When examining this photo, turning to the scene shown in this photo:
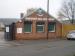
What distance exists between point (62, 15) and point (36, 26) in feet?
115

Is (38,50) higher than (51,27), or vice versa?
(51,27)

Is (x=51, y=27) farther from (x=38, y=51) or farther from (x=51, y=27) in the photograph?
(x=38, y=51)

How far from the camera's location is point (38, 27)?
44.9m

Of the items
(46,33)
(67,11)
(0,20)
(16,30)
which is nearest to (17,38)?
(16,30)

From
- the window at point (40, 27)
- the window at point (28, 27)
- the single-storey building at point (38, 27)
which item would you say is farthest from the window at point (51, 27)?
the window at point (28, 27)

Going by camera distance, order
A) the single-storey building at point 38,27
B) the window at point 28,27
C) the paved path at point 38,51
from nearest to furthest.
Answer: the paved path at point 38,51 → the single-storey building at point 38,27 → the window at point 28,27

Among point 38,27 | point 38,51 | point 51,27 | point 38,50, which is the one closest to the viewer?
point 38,51

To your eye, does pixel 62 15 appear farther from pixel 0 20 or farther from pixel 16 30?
pixel 0 20

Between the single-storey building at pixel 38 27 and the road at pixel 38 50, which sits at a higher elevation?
the single-storey building at pixel 38 27

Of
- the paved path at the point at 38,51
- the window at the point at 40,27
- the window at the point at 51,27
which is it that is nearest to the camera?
the paved path at the point at 38,51

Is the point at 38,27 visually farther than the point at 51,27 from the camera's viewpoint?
No

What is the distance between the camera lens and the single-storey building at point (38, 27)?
43.7m

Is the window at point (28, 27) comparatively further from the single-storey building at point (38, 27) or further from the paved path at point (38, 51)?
the paved path at point (38, 51)

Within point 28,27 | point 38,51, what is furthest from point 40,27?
point 38,51
